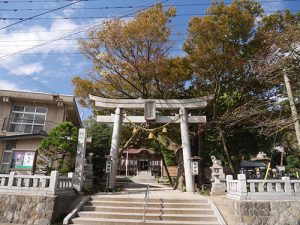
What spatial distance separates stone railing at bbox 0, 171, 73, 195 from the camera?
845 cm

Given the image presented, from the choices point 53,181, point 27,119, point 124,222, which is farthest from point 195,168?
point 27,119

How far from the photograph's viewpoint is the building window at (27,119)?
16.7 metres

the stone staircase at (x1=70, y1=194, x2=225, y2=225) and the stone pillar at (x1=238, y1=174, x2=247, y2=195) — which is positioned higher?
the stone pillar at (x1=238, y1=174, x2=247, y2=195)

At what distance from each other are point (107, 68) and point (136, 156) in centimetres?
2250

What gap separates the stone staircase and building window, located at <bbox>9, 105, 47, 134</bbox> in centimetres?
941

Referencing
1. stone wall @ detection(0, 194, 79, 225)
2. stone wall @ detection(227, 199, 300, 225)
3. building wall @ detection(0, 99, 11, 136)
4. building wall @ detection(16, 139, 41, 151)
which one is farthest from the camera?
building wall @ detection(0, 99, 11, 136)

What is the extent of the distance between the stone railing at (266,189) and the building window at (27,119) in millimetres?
14075

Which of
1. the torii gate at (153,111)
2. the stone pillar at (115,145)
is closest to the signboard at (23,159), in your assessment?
the torii gate at (153,111)

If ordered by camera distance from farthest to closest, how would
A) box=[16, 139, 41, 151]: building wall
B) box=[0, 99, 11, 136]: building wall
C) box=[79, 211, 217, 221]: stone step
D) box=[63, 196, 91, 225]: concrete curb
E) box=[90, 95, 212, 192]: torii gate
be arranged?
box=[0, 99, 11, 136]: building wall → box=[16, 139, 41, 151]: building wall → box=[90, 95, 212, 192]: torii gate → box=[79, 211, 217, 221]: stone step → box=[63, 196, 91, 225]: concrete curb

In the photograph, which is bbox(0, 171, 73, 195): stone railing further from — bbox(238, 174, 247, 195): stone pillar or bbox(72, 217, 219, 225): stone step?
bbox(238, 174, 247, 195): stone pillar

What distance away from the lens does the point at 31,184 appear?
8.74 metres

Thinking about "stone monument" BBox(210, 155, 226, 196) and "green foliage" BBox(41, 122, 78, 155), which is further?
"stone monument" BBox(210, 155, 226, 196)

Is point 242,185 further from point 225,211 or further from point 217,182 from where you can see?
point 217,182

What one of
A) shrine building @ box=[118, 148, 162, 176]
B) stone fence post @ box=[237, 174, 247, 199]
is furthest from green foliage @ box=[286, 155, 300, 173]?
stone fence post @ box=[237, 174, 247, 199]
